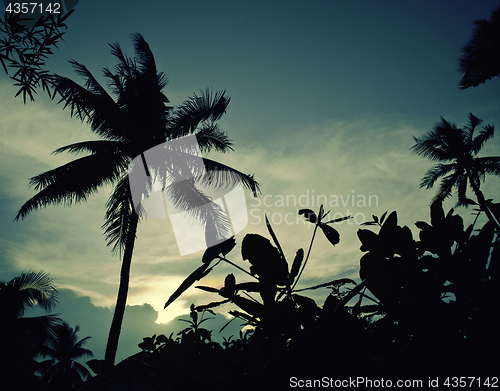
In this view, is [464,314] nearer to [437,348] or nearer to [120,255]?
[437,348]

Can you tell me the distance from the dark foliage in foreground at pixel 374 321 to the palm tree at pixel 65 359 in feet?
67.7

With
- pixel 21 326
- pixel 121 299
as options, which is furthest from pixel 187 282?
pixel 21 326

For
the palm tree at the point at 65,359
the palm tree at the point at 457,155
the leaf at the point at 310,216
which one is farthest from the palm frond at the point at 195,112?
the palm tree at the point at 65,359

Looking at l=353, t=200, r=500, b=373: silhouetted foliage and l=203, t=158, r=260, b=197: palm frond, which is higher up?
l=203, t=158, r=260, b=197: palm frond

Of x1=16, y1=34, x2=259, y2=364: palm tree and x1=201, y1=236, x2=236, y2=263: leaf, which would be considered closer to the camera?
x1=201, y1=236, x2=236, y2=263: leaf

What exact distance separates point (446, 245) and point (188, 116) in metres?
6.54

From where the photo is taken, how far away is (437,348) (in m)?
0.42

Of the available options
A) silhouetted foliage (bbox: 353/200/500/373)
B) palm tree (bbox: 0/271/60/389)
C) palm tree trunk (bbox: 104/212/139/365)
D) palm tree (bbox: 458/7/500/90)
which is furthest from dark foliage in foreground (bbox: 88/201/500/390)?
palm tree (bbox: 458/7/500/90)

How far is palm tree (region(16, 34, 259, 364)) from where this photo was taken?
18.7ft

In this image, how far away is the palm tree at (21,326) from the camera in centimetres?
610

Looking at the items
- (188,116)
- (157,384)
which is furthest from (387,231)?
(188,116)

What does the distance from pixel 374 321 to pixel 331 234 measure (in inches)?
9.3

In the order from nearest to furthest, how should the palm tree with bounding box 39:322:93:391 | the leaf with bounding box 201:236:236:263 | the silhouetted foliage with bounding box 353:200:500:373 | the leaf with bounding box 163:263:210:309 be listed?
the silhouetted foliage with bounding box 353:200:500:373 < the leaf with bounding box 163:263:210:309 < the leaf with bounding box 201:236:236:263 < the palm tree with bounding box 39:322:93:391

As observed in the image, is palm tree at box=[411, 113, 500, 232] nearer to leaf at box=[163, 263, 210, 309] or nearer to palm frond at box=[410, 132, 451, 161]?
palm frond at box=[410, 132, 451, 161]
